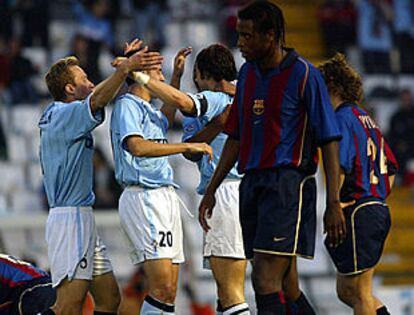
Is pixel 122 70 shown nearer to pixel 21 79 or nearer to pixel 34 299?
pixel 34 299

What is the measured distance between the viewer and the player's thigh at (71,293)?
8383 mm

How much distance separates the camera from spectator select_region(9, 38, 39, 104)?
52.4ft

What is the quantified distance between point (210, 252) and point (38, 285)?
3.78ft

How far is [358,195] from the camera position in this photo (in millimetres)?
8625

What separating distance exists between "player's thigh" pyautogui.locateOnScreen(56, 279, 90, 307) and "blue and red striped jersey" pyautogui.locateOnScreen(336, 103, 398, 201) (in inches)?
67.9

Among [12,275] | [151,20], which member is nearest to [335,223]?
[12,275]

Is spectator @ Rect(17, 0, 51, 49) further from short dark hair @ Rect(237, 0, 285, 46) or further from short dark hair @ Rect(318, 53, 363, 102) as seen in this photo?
short dark hair @ Rect(237, 0, 285, 46)

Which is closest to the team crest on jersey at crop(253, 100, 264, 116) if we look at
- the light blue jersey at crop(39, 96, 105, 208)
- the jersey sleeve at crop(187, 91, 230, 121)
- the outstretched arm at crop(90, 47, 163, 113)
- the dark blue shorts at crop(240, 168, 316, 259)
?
the dark blue shorts at crop(240, 168, 316, 259)

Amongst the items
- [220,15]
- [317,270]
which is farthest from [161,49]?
[317,270]

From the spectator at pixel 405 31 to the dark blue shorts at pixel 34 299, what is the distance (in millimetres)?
10136

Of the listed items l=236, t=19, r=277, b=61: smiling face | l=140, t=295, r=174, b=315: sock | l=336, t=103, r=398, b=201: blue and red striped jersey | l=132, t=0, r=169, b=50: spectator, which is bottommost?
l=140, t=295, r=174, b=315: sock

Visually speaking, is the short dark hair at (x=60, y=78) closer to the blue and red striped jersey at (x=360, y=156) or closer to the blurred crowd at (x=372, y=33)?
the blue and red striped jersey at (x=360, y=156)

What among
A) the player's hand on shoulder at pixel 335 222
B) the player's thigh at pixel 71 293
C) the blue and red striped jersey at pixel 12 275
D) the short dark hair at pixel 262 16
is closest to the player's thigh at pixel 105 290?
the player's thigh at pixel 71 293

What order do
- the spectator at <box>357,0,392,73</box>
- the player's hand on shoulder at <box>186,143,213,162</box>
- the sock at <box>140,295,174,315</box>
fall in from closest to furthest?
the player's hand on shoulder at <box>186,143,213,162</box>, the sock at <box>140,295,174,315</box>, the spectator at <box>357,0,392,73</box>
